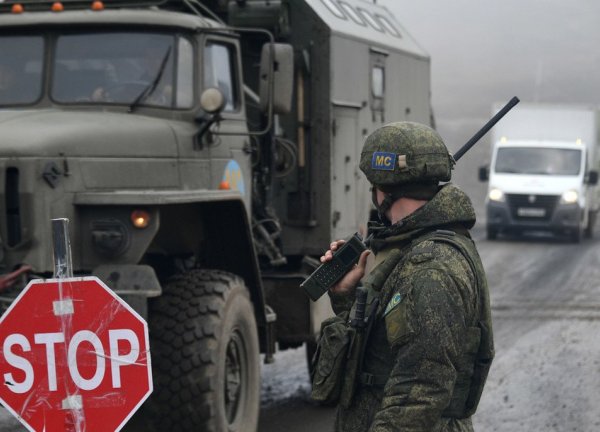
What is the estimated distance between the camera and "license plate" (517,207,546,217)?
84.1 ft

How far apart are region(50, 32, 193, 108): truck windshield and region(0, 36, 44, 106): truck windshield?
0.34ft

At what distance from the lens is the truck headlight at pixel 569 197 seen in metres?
25.4

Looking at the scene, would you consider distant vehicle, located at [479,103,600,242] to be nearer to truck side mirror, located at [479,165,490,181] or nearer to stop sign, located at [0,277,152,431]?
truck side mirror, located at [479,165,490,181]

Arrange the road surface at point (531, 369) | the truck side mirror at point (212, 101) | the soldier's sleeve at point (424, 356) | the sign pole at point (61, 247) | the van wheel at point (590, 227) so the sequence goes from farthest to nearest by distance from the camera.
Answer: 1. the van wheel at point (590, 227)
2. the road surface at point (531, 369)
3. the truck side mirror at point (212, 101)
4. the sign pole at point (61, 247)
5. the soldier's sleeve at point (424, 356)

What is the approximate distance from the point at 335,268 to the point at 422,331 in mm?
608

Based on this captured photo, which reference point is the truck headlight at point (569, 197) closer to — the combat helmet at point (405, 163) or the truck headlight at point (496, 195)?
the truck headlight at point (496, 195)

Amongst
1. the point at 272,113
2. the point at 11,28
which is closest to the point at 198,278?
the point at 272,113

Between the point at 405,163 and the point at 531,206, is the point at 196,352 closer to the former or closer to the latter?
the point at 405,163

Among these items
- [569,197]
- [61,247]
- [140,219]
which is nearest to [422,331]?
[61,247]

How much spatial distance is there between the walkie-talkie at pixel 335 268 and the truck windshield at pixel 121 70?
3658mm

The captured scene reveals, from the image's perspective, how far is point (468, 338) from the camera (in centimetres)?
379

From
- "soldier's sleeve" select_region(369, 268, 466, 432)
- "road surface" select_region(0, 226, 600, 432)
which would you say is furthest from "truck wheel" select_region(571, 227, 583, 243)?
"soldier's sleeve" select_region(369, 268, 466, 432)

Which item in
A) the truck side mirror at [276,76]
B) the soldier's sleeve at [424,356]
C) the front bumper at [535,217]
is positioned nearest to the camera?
the soldier's sleeve at [424,356]

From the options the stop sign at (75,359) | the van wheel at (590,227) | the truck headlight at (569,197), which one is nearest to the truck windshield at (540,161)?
the truck headlight at (569,197)
